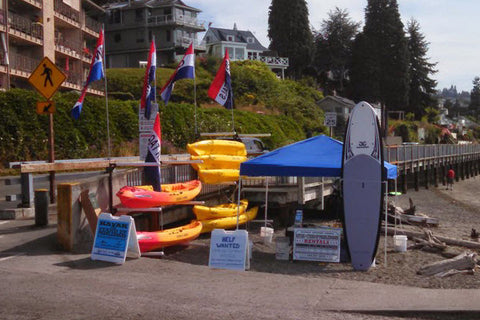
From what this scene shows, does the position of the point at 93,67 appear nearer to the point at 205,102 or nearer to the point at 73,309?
the point at 73,309

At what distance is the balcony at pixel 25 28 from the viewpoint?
3834cm

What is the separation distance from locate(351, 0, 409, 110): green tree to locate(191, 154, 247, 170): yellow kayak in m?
63.5

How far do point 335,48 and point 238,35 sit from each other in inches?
609

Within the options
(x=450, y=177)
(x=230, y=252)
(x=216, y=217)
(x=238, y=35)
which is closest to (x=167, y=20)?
(x=238, y=35)

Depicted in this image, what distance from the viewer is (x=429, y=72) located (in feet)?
300

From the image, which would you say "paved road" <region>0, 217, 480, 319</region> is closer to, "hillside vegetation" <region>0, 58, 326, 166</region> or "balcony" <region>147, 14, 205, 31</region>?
"hillside vegetation" <region>0, 58, 326, 166</region>

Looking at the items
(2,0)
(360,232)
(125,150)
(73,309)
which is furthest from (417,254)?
(2,0)

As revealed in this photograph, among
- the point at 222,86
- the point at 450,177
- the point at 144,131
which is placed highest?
the point at 222,86

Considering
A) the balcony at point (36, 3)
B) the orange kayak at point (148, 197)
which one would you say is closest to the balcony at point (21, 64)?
the balcony at point (36, 3)

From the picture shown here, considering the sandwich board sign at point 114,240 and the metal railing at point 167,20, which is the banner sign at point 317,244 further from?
the metal railing at point 167,20

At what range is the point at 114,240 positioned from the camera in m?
10.9

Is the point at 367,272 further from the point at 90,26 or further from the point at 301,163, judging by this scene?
the point at 90,26

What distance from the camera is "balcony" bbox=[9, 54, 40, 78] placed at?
3831 centimetres

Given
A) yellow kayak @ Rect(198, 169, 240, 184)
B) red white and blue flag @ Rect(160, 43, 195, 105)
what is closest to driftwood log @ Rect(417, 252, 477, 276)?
yellow kayak @ Rect(198, 169, 240, 184)
